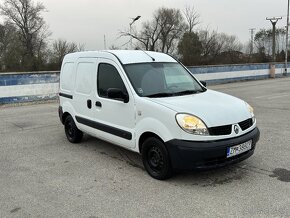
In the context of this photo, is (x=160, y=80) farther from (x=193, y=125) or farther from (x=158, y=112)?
(x=193, y=125)

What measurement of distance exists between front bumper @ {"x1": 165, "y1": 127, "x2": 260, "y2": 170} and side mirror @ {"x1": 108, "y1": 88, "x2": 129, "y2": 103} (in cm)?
111

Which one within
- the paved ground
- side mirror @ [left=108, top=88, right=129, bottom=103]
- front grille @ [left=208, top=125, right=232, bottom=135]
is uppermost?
side mirror @ [left=108, top=88, right=129, bottom=103]

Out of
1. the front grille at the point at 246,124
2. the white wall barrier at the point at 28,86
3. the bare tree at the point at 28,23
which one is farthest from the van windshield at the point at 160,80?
the bare tree at the point at 28,23

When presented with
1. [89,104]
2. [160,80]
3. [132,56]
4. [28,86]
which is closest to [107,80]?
[132,56]

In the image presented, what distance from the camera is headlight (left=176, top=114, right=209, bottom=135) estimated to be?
4270 mm

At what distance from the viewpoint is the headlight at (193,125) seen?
4270mm

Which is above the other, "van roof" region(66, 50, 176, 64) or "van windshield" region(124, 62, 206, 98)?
"van roof" region(66, 50, 176, 64)

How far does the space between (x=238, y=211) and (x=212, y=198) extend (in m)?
0.43

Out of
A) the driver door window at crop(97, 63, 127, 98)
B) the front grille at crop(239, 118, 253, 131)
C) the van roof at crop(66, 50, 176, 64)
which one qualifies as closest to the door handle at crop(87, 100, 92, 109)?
the driver door window at crop(97, 63, 127, 98)

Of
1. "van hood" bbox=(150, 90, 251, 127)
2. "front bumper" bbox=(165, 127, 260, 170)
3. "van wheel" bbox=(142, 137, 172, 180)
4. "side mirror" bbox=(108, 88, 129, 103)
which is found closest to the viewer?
"front bumper" bbox=(165, 127, 260, 170)

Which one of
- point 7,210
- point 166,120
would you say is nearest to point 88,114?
point 166,120

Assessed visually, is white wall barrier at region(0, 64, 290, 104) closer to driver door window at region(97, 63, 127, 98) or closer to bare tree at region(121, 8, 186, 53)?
driver door window at region(97, 63, 127, 98)

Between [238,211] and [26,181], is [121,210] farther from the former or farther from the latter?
[26,181]

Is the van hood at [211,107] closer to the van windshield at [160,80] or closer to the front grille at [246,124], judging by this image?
the front grille at [246,124]
